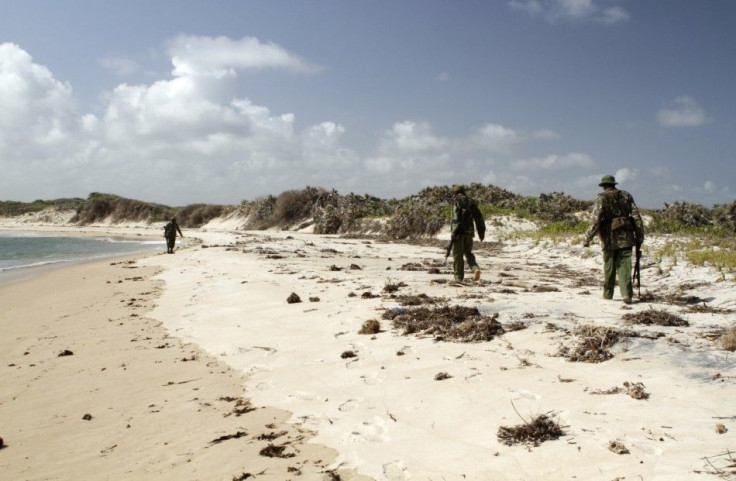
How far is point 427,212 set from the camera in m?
28.1

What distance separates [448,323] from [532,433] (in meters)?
2.84

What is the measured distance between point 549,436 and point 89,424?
383 centimetres

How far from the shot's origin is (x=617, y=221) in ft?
26.6

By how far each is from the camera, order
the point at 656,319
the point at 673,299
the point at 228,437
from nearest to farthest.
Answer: the point at 228,437
the point at 656,319
the point at 673,299

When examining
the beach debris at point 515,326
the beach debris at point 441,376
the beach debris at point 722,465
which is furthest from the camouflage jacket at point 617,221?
the beach debris at point 722,465

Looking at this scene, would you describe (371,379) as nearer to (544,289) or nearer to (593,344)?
(593,344)

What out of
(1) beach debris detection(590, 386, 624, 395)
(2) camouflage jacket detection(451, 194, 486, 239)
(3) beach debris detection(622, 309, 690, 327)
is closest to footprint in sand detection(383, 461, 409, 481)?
(1) beach debris detection(590, 386, 624, 395)

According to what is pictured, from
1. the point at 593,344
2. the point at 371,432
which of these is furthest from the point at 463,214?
the point at 371,432

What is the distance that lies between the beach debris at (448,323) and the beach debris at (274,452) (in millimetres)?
2600

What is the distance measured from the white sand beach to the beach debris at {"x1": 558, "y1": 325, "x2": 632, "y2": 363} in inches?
3.1

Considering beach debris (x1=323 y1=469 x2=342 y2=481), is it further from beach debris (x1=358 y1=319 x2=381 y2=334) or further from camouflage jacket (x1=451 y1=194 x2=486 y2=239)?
camouflage jacket (x1=451 y1=194 x2=486 y2=239)

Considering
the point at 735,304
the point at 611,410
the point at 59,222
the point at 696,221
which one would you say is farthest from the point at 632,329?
the point at 59,222

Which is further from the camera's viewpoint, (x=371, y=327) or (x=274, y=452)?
(x=371, y=327)

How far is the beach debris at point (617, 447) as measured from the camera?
3084mm
